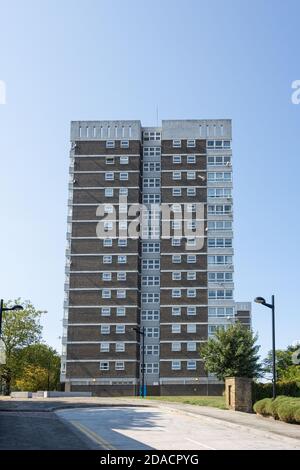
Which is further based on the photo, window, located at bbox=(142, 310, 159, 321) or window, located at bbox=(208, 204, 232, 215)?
window, located at bbox=(208, 204, 232, 215)

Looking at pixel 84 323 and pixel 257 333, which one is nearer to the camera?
pixel 257 333

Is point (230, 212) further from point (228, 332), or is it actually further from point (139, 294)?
point (228, 332)

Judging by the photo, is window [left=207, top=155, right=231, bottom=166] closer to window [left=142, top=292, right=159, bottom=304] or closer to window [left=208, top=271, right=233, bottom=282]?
window [left=208, top=271, right=233, bottom=282]

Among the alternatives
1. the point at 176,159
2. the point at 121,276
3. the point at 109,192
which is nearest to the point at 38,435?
the point at 121,276

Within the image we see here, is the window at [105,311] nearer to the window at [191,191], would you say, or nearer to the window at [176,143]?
the window at [191,191]

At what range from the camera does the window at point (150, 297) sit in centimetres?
8369

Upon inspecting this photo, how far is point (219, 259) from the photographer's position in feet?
272

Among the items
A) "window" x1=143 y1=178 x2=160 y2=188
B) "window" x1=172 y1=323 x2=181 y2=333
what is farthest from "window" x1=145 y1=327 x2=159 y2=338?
"window" x1=143 y1=178 x2=160 y2=188

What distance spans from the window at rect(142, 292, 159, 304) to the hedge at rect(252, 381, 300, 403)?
45.9 metres

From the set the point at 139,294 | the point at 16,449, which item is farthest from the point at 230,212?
the point at 16,449

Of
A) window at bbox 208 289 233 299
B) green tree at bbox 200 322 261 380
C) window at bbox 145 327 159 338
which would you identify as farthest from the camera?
window at bbox 145 327 159 338

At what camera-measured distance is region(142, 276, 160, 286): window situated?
8444 cm
